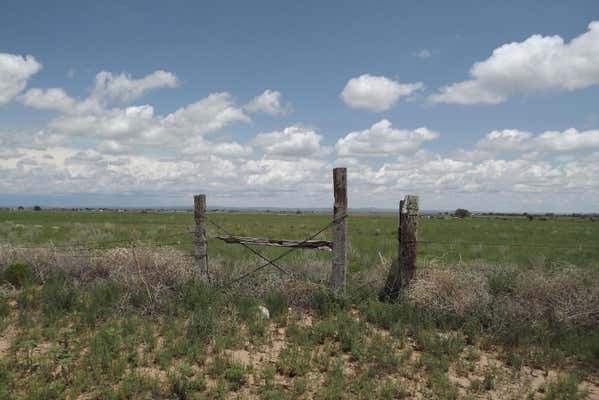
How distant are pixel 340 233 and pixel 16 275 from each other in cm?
741

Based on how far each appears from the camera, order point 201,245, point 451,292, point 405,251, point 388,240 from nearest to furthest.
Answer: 1. point 451,292
2. point 405,251
3. point 201,245
4. point 388,240

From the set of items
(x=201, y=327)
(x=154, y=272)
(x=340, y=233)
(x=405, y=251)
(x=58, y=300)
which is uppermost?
(x=340, y=233)

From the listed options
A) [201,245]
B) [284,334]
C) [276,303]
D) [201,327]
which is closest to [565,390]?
[284,334]

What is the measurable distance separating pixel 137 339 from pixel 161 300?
62.3 inches

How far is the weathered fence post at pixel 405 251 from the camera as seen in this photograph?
7949 millimetres

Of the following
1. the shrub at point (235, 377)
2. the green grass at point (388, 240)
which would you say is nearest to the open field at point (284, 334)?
the shrub at point (235, 377)

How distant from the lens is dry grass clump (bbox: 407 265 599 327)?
6.93m

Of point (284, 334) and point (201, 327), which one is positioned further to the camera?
point (284, 334)

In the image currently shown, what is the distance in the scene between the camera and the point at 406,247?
796 centimetres

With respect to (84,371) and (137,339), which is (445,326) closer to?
(137,339)

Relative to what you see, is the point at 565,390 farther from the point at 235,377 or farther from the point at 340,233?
the point at 340,233

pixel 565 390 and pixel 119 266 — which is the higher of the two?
pixel 119 266

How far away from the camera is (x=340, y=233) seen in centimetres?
815

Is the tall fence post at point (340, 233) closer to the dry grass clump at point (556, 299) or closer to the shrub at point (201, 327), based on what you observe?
the shrub at point (201, 327)
